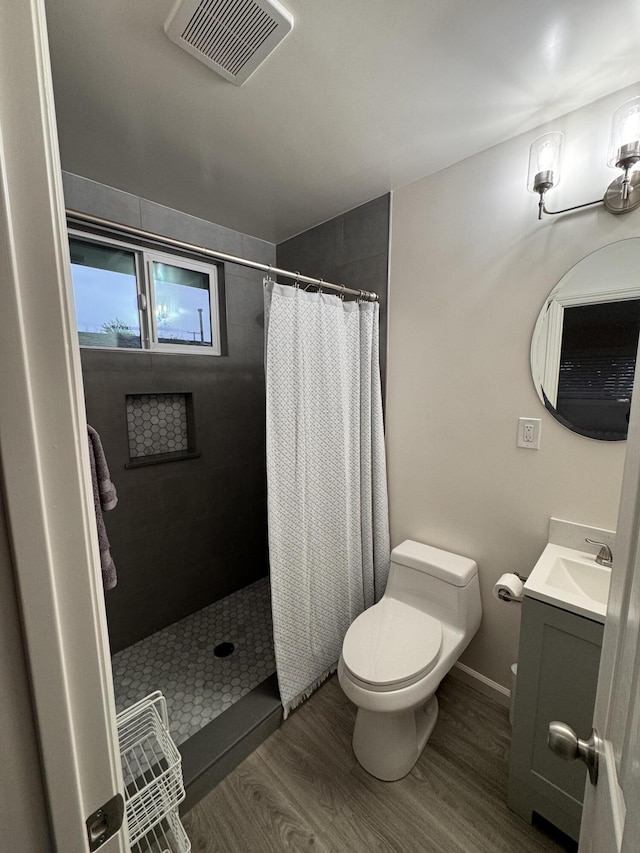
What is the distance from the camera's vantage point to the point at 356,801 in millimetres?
1242

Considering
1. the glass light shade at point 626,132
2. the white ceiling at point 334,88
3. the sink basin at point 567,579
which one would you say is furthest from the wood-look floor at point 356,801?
the white ceiling at point 334,88

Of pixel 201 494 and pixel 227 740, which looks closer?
pixel 227 740

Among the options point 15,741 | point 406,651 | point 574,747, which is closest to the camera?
point 15,741

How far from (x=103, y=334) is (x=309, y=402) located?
1153mm

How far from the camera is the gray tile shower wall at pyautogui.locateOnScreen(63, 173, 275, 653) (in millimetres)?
1784

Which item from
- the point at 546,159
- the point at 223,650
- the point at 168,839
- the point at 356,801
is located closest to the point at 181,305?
the point at 546,159

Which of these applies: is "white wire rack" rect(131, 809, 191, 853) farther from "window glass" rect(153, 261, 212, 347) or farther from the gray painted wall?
"window glass" rect(153, 261, 212, 347)

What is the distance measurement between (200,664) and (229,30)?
250 centimetres

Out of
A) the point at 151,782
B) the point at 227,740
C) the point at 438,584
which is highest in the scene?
the point at 438,584

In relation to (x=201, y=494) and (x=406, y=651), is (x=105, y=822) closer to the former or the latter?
(x=406, y=651)

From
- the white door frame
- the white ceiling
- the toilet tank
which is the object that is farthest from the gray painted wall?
the toilet tank

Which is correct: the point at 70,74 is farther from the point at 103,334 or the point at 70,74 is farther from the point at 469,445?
the point at 469,445

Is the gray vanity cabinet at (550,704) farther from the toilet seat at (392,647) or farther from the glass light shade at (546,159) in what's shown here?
the glass light shade at (546,159)

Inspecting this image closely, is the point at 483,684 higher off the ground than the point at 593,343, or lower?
lower
